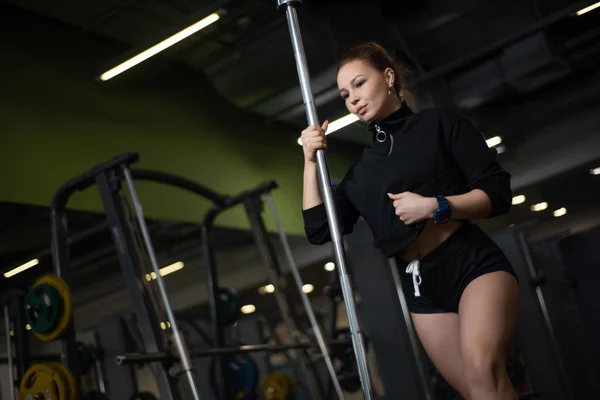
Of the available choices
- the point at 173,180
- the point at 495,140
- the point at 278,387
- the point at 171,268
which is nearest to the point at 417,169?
the point at 173,180

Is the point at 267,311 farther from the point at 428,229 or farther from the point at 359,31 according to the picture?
the point at 428,229

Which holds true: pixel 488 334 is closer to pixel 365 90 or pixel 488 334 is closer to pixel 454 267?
pixel 454 267

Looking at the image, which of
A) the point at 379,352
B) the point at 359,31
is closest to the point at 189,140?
the point at 359,31

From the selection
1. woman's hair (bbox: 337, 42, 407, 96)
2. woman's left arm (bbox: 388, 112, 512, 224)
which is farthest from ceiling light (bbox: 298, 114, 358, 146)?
woman's left arm (bbox: 388, 112, 512, 224)

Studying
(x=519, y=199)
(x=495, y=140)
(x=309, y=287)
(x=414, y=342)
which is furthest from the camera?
(x=309, y=287)

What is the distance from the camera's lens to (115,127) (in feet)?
18.5

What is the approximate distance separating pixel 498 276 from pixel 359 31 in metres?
4.30

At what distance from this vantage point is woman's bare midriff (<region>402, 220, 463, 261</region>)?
5.96ft

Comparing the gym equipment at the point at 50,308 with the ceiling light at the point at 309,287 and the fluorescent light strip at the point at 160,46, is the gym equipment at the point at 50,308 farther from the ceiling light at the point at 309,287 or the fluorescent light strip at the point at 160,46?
the ceiling light at the point at 309,287

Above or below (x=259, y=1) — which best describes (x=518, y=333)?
below

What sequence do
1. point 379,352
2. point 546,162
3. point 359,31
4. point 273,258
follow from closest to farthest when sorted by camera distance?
point 379,352 → point 273,258 → point 359,31 → point 546,162

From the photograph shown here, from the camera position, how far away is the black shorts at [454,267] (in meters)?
1.75

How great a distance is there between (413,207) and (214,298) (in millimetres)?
3666

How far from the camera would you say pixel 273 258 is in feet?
17.5
